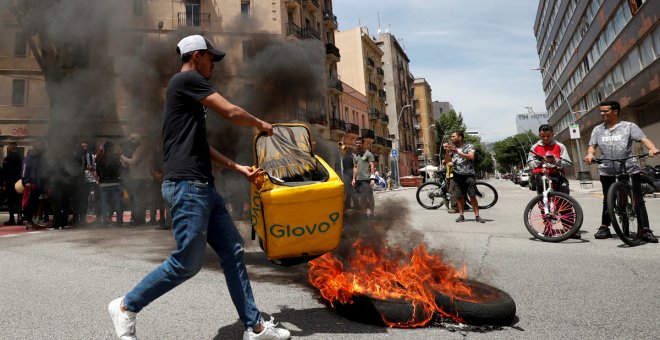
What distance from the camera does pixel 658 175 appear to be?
10344 millimetres

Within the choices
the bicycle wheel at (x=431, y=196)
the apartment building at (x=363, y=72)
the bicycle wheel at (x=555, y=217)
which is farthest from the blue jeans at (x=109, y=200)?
the apartment building at (x=363, y=72)

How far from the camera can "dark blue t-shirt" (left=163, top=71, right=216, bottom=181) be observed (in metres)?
2.09

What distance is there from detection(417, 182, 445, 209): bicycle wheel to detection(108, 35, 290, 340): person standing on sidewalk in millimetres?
7903

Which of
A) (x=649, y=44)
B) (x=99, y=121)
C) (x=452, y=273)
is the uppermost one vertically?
(x=649, y=44)

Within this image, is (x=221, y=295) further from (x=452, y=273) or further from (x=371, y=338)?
(x=452, y=273)

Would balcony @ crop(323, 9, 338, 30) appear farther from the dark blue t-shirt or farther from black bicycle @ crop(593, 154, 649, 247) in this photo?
the dark blue t-shirt

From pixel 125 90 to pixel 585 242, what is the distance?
706 cm

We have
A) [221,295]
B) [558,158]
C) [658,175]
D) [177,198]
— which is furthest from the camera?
[658,175]

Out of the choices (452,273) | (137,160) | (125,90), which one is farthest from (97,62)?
(452,273)

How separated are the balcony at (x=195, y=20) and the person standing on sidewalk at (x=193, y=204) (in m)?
4.94

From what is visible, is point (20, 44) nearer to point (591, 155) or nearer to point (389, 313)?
point (389, 313)

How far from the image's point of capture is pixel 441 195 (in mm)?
9500

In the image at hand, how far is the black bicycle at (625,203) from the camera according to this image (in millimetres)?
4473

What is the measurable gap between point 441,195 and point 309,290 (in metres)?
7.03
